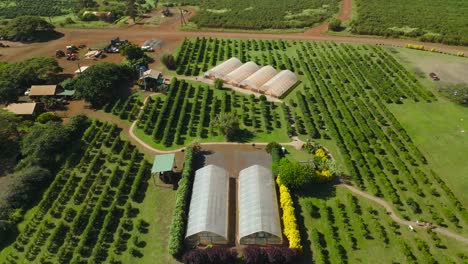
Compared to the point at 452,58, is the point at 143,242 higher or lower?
lower

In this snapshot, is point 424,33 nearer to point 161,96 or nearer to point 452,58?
point 452,58

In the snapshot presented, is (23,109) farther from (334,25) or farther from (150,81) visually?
(334,25)

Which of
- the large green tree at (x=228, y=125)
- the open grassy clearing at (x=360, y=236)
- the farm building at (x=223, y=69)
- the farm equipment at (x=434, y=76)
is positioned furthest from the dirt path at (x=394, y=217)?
the farm equipment at (x=434, y=76)

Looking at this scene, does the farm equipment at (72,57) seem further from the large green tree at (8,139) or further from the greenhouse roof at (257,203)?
the greenhouse roof at (257,203)

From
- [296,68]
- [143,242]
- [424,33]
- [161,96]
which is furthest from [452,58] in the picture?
[143,242]

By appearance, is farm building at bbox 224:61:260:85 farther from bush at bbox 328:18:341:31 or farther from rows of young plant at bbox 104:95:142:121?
bush at bbox 328:18:341:31

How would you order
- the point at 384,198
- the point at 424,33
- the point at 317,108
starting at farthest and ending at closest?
the point at 424,33 < the point at 317,108 < the point at 384,198
